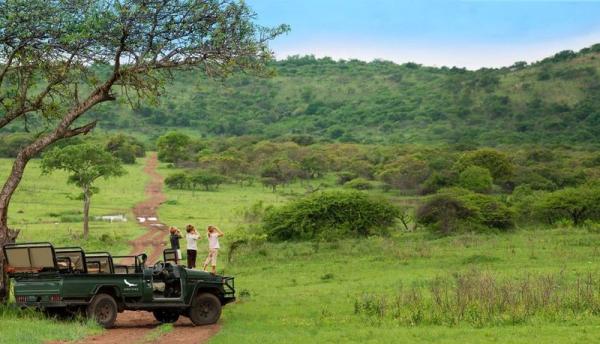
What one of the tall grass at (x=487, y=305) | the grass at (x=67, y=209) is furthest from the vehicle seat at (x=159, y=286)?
the grass at (x=67, y=209)

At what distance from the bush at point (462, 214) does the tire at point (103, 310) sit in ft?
96.6

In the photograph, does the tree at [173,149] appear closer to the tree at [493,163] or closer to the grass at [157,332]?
the tree at [493,163]

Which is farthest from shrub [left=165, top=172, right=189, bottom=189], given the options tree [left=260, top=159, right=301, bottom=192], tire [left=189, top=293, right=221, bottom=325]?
tire [left=189, top=293, right=221, bottom=325]

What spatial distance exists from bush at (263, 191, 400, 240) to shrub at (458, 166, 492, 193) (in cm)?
2452

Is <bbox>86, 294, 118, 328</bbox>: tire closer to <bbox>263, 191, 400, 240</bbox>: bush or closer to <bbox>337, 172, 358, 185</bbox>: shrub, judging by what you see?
<bbox>263, 191, 400, 240</bbox>: bush

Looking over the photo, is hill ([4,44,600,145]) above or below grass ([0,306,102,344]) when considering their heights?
above

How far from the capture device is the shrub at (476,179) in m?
66.8

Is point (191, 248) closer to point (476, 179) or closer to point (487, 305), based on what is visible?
point (487, 305)

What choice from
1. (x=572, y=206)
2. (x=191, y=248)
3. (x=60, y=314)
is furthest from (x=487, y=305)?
(x=572, y=206)

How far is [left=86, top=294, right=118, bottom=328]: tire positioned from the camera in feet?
57.8

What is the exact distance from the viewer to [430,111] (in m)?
165

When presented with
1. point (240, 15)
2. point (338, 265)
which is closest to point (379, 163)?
point (338, 265)

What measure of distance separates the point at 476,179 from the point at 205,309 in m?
50.8

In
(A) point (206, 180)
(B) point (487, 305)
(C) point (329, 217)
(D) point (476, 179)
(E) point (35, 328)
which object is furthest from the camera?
(A) point (206, 180)
